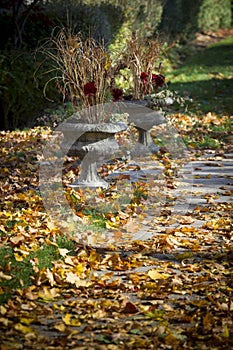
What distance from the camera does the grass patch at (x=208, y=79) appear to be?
13.9 m

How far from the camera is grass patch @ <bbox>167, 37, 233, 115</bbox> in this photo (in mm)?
13878

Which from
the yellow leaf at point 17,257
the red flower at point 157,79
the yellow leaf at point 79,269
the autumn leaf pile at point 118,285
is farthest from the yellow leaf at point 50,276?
the red flower at point 157,79

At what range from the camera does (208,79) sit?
17141 mm

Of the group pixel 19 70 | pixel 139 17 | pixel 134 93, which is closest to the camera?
pixel 134 93

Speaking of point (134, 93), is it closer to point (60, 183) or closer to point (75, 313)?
point (60, 183)

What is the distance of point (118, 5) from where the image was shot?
15250 millimetres

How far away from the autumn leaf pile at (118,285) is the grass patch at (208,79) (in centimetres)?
758

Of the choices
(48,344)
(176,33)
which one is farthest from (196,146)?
(176,33)

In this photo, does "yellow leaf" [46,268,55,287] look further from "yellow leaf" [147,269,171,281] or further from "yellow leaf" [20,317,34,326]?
"yellow leaf" [147,269,171,281]

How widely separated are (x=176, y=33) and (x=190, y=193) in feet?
49.7

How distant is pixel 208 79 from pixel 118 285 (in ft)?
43.9

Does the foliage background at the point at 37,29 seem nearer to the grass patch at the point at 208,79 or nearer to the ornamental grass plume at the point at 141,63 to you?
the ornamental grass plume at the point at 141,63

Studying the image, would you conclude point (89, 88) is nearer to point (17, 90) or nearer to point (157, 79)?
point (157, 79)

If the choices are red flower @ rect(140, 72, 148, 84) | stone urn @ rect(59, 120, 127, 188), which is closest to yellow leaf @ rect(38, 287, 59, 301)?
stone urn @ rect(59, 120, 127, 188)
